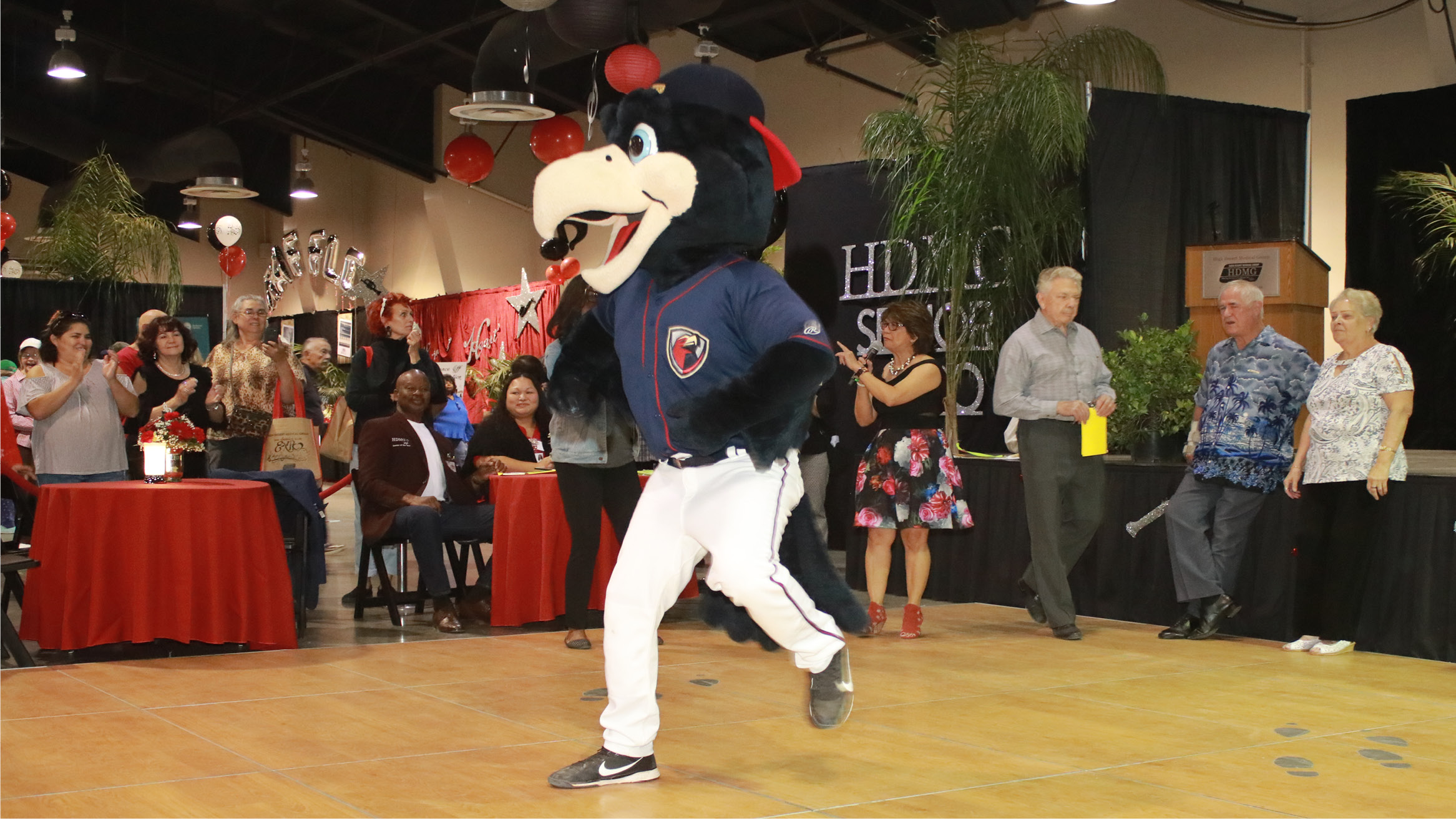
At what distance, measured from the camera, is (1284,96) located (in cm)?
1088

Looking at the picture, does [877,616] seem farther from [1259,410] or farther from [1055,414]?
[1259,410]

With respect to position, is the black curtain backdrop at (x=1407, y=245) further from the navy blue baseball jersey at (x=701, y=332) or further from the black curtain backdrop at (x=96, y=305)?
the black curtain backdrop at (x=96, y=305)

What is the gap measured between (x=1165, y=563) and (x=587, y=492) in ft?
9.05

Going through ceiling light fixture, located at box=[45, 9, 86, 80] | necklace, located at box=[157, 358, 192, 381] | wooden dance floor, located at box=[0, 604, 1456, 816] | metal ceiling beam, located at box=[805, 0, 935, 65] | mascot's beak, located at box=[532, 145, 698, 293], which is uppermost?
metal ceiling beam, located at box=[805, 0, 935, 65]

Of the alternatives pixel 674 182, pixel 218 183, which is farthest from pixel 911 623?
pixel 218 183

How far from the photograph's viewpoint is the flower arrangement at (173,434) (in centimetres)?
552

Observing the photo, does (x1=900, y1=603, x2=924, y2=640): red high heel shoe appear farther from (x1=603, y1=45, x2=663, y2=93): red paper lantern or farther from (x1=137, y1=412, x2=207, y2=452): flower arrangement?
(x1=603, y1=45, x2=663, y2=93): red paper lantern

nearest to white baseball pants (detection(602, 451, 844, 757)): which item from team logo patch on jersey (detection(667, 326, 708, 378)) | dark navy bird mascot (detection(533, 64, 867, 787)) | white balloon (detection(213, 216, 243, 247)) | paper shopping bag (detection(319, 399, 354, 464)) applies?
dark navy bird mascot (detection(533, 64, 867, 787))

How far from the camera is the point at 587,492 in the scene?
18.1 feet

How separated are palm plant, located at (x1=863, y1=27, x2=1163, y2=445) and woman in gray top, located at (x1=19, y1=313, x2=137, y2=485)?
4.10 meters

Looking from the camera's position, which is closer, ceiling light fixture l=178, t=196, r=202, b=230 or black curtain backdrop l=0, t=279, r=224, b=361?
black curtain backdrop l=0, t=279, r=224, b=361

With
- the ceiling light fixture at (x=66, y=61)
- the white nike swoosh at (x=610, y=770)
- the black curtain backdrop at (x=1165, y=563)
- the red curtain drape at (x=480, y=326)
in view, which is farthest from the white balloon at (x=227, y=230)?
the white nike swoosh at (x=610, y=770)

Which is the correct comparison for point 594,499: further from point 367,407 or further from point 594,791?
point 594,791

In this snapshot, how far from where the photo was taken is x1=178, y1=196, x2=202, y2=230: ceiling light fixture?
21.1 metres
